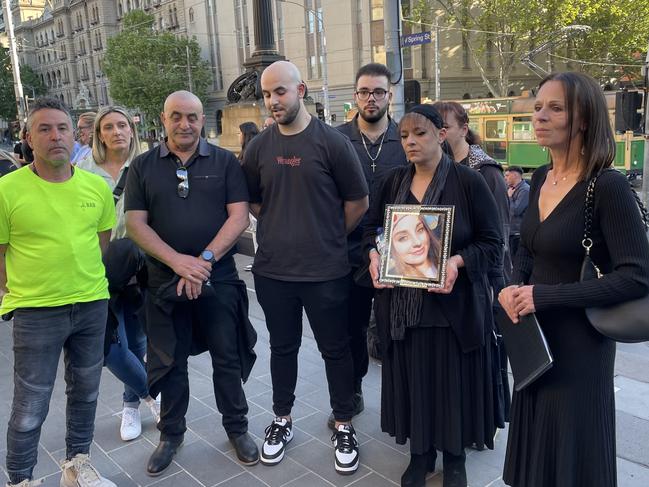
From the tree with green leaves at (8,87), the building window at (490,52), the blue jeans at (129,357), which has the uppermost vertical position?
the tree with green leaves at (8,87)

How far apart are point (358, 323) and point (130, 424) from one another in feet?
5.38

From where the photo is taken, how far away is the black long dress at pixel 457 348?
2.85 meters

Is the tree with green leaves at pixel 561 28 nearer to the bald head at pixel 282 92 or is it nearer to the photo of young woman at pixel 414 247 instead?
the bald head at pixel 282 92

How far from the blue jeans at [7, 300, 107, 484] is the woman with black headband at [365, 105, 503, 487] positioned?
1.54 metres

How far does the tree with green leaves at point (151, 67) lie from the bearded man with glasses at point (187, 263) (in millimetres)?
51371

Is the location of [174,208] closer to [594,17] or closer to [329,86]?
[594,17]

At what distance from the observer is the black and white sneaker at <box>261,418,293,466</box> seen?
337 centimetres

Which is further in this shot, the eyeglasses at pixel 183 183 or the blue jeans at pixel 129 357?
the blue jeans at pixel 129 357

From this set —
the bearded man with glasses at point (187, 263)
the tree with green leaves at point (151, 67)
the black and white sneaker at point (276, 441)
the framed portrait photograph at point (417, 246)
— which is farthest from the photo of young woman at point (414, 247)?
the tree with green leaves at point (151, 67)

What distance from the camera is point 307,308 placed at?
3.39 metres

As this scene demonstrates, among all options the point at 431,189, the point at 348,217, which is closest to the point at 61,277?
the point at 348,217

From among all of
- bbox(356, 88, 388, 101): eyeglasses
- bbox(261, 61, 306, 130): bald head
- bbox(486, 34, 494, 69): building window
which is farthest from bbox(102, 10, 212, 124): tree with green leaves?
bbox(261, 61, 306, 130): bald head

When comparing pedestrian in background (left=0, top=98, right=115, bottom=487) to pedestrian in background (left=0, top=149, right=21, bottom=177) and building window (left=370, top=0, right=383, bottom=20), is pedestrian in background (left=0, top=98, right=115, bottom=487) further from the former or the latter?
building window (left=370, top=0, right=383, bottom=20)

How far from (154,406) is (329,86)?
→ 1590 inches
